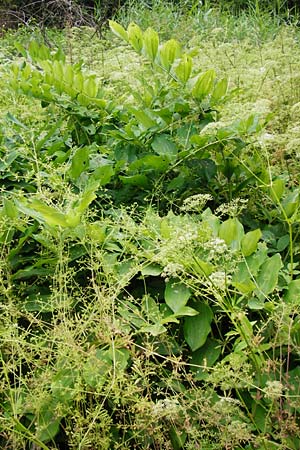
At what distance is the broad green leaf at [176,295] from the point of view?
1.67 metres

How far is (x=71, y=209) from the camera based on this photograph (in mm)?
1681

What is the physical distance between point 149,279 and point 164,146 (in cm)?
47

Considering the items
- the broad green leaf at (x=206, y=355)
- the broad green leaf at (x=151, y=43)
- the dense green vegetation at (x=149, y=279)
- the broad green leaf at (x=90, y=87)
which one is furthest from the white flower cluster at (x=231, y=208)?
the broad green leaf at (x=90, y=87)

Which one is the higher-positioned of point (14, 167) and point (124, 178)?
point (124, 178)

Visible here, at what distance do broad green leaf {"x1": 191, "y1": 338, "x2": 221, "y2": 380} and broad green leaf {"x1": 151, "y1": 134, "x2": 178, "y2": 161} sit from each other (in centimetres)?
66

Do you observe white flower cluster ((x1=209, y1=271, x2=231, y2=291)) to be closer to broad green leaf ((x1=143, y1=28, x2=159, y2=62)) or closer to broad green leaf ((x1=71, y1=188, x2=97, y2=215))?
broad green leaf ((x1=71, y1=188, x2=97, y2=215))

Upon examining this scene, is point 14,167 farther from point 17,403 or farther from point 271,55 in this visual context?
point 271,55

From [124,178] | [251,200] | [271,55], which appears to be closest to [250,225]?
[251,200]

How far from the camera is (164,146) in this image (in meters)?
2.16

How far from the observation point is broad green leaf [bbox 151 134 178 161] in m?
2.14

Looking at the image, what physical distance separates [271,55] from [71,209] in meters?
2.18

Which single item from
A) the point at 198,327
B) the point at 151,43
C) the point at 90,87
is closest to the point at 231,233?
the point at 198,327

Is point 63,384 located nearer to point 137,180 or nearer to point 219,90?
point 137,180

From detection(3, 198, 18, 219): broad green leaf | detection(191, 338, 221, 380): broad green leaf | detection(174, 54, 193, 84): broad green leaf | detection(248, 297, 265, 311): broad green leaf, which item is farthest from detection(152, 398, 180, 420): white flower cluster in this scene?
detection(174, 54, 193, 84): broad green leaf
